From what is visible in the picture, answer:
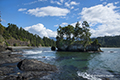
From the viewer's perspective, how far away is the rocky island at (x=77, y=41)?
64.9 meters

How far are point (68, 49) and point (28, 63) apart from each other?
2233 inches

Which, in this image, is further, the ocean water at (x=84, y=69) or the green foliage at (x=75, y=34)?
the green foliage at (x=75, y=34)

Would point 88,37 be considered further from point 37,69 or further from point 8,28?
point 8,28

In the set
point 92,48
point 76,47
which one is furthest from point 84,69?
point 92,48

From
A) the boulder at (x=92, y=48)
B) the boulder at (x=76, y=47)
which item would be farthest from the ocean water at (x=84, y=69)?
the boulder at (x=92, y=48)

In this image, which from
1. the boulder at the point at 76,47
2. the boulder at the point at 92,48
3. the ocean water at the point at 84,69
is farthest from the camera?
the boulder at the point at 92,48

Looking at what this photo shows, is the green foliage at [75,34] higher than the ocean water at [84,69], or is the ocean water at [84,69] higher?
the green foliage at [75,34]

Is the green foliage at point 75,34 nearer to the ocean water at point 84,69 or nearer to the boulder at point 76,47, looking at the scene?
the boulder at point 76,47

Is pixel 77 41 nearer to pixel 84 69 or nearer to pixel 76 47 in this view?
pixel 76 47

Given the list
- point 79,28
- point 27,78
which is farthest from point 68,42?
point 27,78

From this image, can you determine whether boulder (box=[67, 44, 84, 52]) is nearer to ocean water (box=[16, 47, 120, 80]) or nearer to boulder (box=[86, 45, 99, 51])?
boulder (box=[86, 45, 99, 51])

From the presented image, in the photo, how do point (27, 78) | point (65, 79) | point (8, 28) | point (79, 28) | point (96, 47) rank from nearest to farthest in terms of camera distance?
point (27, 78) → point (65, 79) → point (96, 47) → point (79, 28) → point (8, 28)

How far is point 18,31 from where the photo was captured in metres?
155

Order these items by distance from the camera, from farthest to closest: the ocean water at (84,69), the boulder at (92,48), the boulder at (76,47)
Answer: the boulder at (92,48) < the boulder at (76,47) < the ocean water at (84,69)
